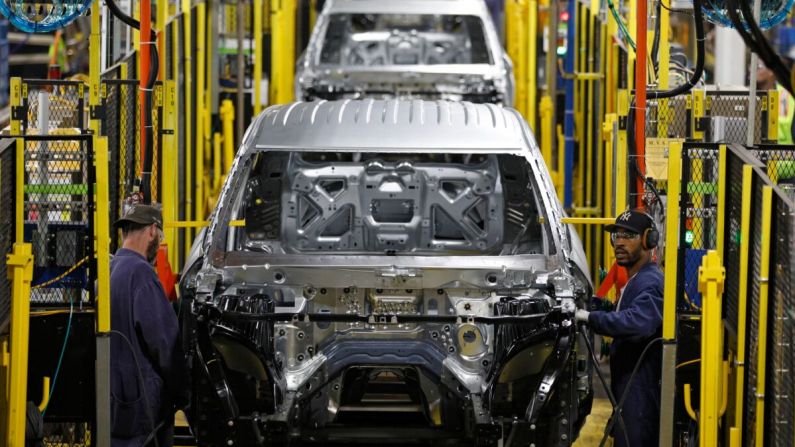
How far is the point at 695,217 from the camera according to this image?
263 inches

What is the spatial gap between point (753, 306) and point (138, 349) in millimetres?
2631

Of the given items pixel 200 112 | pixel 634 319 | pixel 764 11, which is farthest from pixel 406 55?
pixel 634 319

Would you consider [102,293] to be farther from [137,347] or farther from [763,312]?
[763,312]

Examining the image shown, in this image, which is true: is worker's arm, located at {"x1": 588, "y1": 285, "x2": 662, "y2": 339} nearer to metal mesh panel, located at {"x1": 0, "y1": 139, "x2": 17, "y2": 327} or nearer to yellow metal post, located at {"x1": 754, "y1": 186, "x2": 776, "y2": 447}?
yellow metal post, located at {"x1": 754, "y1": 186, "x2": 776, "y2": 447}

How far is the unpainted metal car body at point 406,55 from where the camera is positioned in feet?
39.2

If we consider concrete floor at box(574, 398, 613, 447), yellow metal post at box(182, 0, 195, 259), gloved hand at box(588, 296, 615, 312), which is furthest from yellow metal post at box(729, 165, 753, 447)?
yellow metal post at box(182, 0, 195, 259)

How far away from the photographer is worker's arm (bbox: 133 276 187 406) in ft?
20.4

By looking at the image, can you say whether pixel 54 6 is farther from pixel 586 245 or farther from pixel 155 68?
pixel 586 245

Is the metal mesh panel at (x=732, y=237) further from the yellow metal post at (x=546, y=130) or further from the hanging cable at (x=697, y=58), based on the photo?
the yellow metal post at (x=546, y=130)

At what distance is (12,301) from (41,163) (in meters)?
1.38

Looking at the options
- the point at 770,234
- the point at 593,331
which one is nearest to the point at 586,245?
the point at 593,331

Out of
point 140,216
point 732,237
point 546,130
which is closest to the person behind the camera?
point 732,237

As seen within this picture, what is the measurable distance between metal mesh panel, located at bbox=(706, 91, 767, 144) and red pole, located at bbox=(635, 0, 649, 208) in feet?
2.60

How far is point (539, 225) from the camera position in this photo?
7488 millimetres
